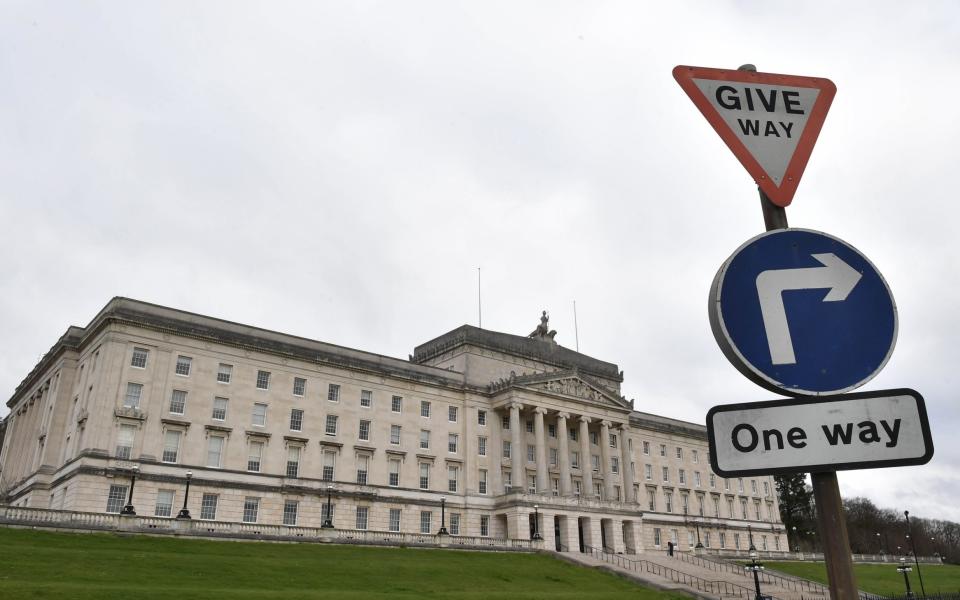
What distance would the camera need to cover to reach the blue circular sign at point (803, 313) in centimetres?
388

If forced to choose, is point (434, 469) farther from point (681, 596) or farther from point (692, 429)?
point (692, 429)

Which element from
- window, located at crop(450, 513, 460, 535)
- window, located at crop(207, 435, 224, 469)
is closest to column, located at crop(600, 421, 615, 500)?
window, located at crop(450, 513, 460, 535)

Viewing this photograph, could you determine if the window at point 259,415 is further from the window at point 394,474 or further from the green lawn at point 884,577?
the green lawn at point 884,577

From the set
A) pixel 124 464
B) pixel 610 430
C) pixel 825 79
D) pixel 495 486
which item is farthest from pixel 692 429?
pixel 825 79

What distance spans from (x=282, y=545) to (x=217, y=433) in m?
17.4

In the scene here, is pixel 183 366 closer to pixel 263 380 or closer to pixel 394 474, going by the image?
pixel 263 380

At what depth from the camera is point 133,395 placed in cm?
6575

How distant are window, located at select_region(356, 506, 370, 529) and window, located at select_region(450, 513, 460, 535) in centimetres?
1027

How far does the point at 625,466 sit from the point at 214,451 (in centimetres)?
5040

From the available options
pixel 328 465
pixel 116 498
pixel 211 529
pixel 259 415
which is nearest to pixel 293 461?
pixel 328 465

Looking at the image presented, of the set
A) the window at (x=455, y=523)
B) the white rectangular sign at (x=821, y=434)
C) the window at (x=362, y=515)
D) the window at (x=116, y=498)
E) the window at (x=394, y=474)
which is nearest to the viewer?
the white rectangular sign at (x=821, y=434)

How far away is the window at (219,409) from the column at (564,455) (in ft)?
125

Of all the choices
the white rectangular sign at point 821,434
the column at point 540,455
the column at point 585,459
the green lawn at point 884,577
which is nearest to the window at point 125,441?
the column at point 540,455

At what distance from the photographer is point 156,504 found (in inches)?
2514
